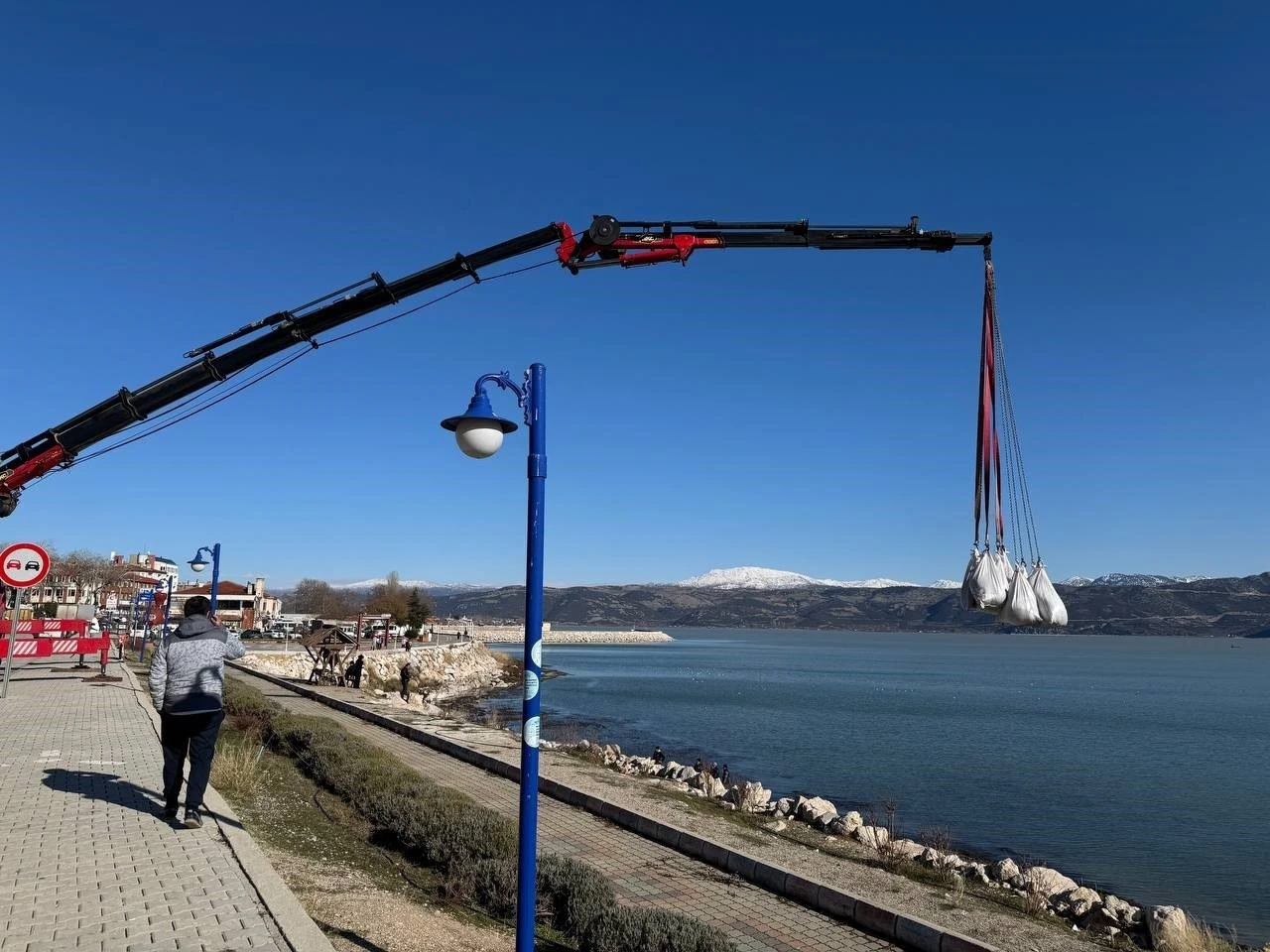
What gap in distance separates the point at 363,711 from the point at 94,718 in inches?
297

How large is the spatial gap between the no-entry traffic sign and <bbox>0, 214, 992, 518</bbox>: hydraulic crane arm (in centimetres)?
71

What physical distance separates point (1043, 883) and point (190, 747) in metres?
11.5

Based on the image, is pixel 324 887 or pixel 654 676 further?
pixel 654 676

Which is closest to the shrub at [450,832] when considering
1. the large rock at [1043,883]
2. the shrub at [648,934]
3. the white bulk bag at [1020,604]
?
the shrub at [648,934]

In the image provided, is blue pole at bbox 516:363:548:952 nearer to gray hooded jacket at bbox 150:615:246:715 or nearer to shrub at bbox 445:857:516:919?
shrub at bbox 445:857:516:919

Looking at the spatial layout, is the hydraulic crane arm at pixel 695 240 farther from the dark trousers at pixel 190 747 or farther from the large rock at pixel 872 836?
the large rock at pixel 872 836

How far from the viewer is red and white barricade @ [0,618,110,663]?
2128 centimetres

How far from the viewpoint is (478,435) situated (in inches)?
219

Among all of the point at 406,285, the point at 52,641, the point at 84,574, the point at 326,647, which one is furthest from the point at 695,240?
the point at 84,574

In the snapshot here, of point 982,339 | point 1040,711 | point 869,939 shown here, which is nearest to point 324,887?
point 869,939

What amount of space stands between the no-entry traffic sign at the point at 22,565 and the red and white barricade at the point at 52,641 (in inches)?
287

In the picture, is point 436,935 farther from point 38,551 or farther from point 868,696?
point 868,696

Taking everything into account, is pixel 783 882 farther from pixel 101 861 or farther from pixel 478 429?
pixel 101 861

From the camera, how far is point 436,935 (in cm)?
623
